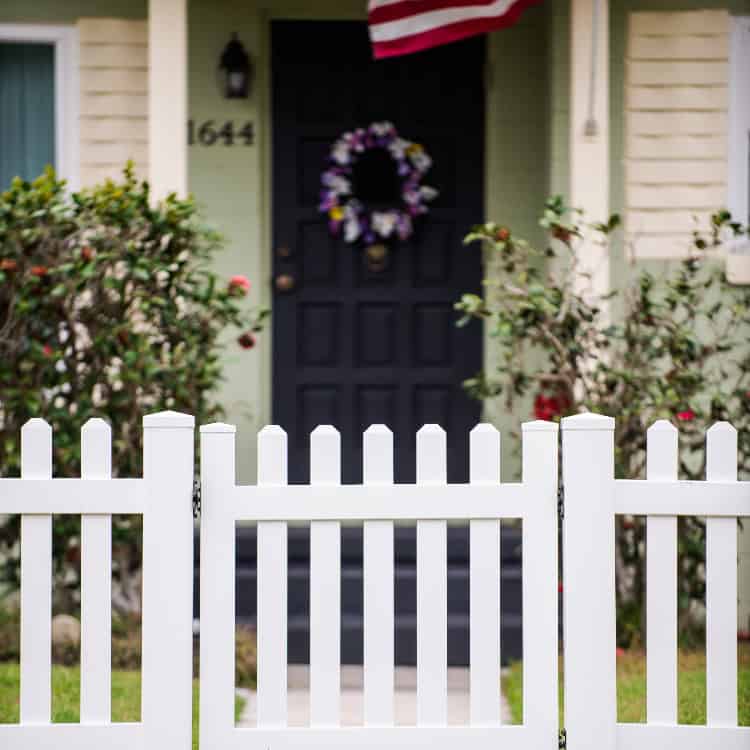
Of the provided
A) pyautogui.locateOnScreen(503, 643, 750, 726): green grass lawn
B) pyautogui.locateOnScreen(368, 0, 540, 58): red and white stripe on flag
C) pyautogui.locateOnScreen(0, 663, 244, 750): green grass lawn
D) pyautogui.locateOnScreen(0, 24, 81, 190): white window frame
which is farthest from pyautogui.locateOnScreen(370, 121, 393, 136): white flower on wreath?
pyautogui.locateOnScreen(0, 663, 244, 750): green grass lawn

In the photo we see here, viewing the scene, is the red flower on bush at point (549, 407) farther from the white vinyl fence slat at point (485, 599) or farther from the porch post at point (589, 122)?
the white vinyl fence slat at point (485, 599)

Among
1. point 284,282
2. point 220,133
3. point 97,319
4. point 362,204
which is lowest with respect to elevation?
point 97,319

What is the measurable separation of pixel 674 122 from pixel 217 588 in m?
4.17

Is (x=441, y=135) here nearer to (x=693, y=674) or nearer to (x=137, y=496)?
(x=693, y=674)

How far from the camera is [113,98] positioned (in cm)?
620

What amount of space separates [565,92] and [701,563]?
99.3 inches

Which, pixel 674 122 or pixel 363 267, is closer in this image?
pixel 674 122

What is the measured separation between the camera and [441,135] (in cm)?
649

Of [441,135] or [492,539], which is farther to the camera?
[441,135]

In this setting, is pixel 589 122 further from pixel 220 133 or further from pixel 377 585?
pixel 377 585

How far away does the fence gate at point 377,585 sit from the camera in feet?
9.61

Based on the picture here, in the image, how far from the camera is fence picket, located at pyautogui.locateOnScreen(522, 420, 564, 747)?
2941 millimetres

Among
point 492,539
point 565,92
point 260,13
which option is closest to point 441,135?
point 565,92

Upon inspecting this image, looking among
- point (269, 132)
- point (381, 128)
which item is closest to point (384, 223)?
point (381, 128)
